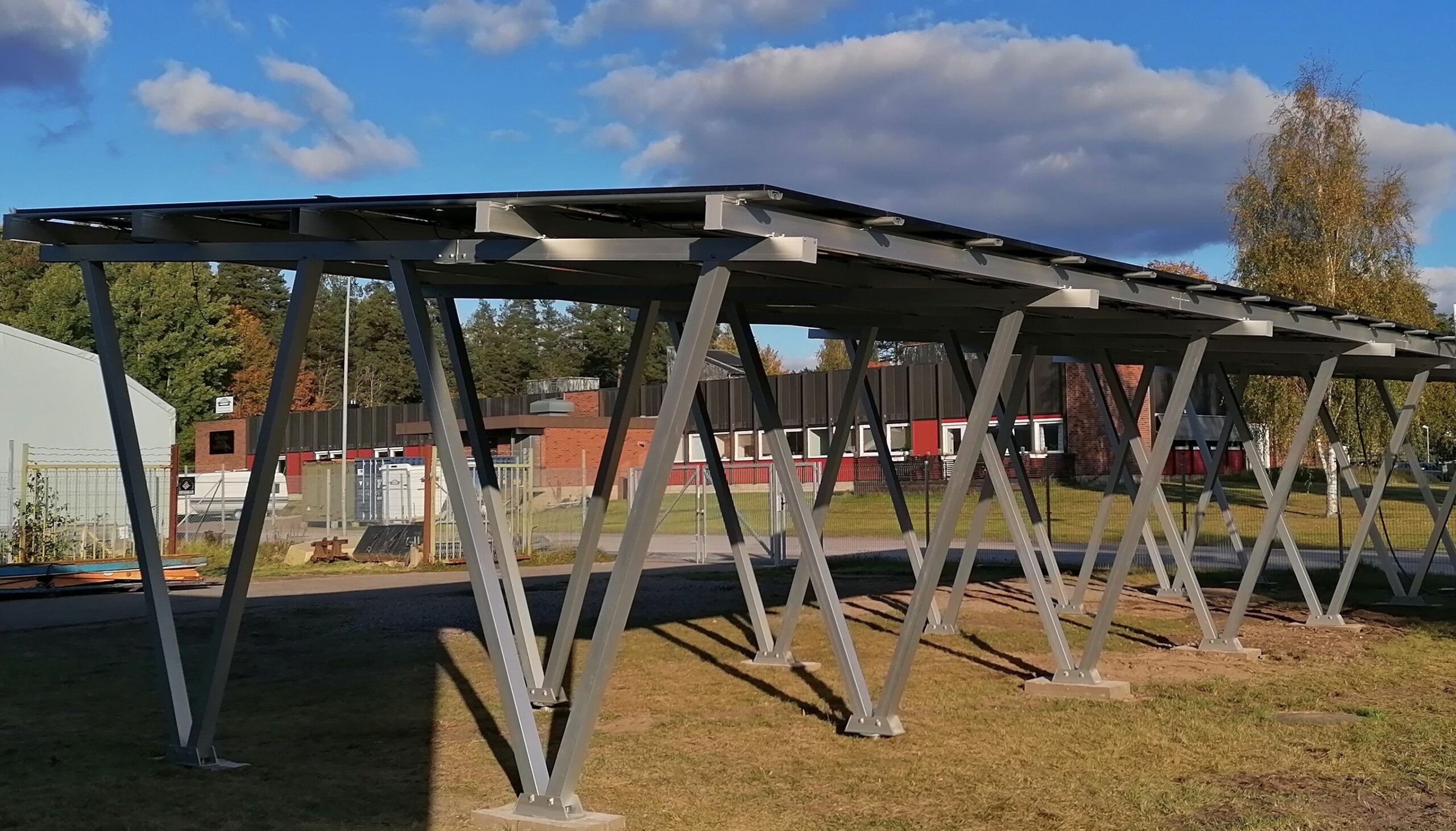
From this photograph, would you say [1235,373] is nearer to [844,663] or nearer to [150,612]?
[844,663]

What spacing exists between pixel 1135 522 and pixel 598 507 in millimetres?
4167

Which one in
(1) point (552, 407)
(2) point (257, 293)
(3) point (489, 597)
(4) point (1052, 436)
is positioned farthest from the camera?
(2) point (257, 293)

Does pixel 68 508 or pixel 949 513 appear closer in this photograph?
pixel 949 513

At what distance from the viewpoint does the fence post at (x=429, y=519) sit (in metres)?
27.2

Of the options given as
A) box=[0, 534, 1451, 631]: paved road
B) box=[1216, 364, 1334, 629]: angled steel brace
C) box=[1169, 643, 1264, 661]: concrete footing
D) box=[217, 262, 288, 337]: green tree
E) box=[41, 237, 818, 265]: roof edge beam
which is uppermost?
box=[217, 262, 288, 337]: green tree

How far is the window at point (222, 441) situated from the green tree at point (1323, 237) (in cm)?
4986

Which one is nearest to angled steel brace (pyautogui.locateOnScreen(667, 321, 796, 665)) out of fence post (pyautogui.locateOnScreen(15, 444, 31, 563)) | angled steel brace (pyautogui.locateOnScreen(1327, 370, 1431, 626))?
angled steel brace (pyautogui.locateOnScreen(1327, 370, 1431, 626))

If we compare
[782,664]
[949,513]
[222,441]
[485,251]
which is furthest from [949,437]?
[485,251]

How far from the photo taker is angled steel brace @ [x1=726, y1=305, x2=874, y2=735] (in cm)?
940

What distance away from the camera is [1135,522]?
444 inches

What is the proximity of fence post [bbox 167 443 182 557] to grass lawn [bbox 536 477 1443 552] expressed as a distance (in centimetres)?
922

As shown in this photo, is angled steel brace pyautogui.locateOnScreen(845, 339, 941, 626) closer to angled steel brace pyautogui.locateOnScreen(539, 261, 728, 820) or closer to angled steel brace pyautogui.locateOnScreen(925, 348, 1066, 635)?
angled steel brace pyautogui.locateOnScreen(925, 348, 1066, 635)

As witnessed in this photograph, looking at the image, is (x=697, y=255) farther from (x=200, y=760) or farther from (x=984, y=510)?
(x=984, y=510)

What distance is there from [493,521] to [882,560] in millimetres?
16038
